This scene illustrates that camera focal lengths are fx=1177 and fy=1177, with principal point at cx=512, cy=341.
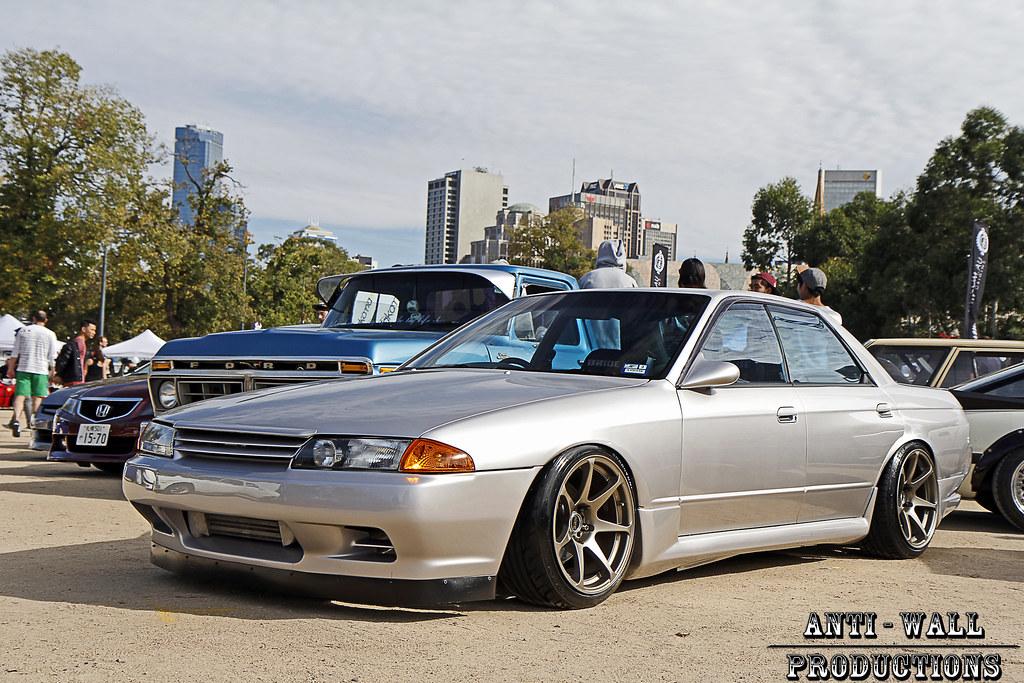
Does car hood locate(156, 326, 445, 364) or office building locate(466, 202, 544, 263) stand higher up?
office building locate(466, 202, 544, 263)

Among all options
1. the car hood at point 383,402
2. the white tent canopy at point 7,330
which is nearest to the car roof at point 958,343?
the car hood at point 383,402

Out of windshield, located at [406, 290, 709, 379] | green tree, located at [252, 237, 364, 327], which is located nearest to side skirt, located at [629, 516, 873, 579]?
windshield, located at [406, 290, 709, 379]

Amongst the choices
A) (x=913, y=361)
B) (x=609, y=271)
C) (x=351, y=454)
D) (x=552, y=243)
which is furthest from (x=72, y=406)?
(x=552, y=243)

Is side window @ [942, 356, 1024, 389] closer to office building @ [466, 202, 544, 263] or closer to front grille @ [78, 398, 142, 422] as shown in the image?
front grille @ [78, 398, 142, 422]

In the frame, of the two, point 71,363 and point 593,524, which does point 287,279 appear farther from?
point 593,524

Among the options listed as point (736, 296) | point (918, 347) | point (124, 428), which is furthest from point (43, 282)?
point (736, 296)

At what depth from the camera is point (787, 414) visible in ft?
18.7

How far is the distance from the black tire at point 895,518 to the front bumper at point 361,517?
8.88 feet

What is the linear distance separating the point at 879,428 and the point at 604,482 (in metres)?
2.20

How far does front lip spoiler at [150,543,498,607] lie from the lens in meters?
4.31

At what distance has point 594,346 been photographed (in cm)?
554

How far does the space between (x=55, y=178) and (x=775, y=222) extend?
4185cm

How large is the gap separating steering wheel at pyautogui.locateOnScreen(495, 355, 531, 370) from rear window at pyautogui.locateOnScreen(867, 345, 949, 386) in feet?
19.6

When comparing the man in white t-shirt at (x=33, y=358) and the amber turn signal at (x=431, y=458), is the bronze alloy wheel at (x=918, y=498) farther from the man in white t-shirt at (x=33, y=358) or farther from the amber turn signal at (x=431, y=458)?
the man in white t-shirt at (x=33, y=358)
